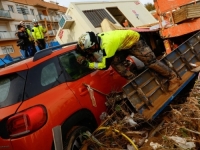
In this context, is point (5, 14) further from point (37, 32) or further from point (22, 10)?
point (37, 32)

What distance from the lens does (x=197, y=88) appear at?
3.84m

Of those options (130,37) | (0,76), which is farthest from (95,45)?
(0,76)

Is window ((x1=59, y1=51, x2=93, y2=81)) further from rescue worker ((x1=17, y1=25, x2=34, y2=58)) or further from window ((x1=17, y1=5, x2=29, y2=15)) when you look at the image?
window ((x1=17, y1=5, x2=29, y2=15))

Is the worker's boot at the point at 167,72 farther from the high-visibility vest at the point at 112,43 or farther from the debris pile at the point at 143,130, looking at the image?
the high-visibility vest at the point at 112,43

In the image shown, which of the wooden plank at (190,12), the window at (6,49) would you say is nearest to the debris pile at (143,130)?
the wooden plank at (190,12)

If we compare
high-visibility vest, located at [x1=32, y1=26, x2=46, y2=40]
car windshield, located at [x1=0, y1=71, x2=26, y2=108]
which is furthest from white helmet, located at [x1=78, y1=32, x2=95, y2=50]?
high-visibility vest, located at [x1=32, y1=26, x2=46, y2=40]

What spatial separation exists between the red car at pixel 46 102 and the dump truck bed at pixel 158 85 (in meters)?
0.56

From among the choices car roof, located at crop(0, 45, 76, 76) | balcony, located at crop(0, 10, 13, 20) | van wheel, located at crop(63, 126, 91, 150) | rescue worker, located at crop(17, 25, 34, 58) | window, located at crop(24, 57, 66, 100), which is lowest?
van wheel, located at crop(63, 126, 91, 150)

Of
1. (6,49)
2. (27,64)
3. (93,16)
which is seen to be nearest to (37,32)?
(93,16)

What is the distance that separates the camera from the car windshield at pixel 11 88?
263 cm

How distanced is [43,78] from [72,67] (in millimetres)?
615

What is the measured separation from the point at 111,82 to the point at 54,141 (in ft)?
5.41

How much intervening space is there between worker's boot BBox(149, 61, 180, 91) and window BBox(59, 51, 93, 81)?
1252 millimetres

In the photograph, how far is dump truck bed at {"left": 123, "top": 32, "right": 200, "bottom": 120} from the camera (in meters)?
3.51
